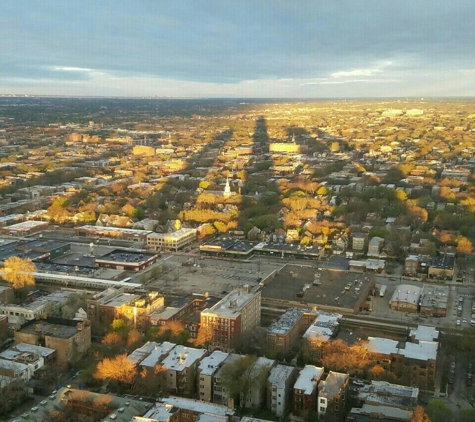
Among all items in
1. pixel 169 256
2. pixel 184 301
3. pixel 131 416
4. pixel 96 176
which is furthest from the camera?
pixel 96 176

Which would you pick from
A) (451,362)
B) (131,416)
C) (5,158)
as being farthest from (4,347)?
(5,158)

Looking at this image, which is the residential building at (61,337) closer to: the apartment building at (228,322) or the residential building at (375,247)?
the apartment building at (228,322)

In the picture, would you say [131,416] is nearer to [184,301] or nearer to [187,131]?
[184,301]

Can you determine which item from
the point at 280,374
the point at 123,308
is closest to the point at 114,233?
the point at 123,308

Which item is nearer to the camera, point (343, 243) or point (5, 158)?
point (343, 243)

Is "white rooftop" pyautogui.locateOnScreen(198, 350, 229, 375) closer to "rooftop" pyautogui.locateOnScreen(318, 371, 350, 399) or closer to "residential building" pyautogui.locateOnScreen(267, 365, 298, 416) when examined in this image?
"residential building" pyautogui.locateOnScreen(267, 365, 298, 416)

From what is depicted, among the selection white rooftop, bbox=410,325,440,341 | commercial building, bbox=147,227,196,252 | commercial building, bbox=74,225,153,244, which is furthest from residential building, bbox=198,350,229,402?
commercial building, bbox=74,225,153,244

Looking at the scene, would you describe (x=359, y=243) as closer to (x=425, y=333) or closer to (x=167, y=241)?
(x=167, y=241)
